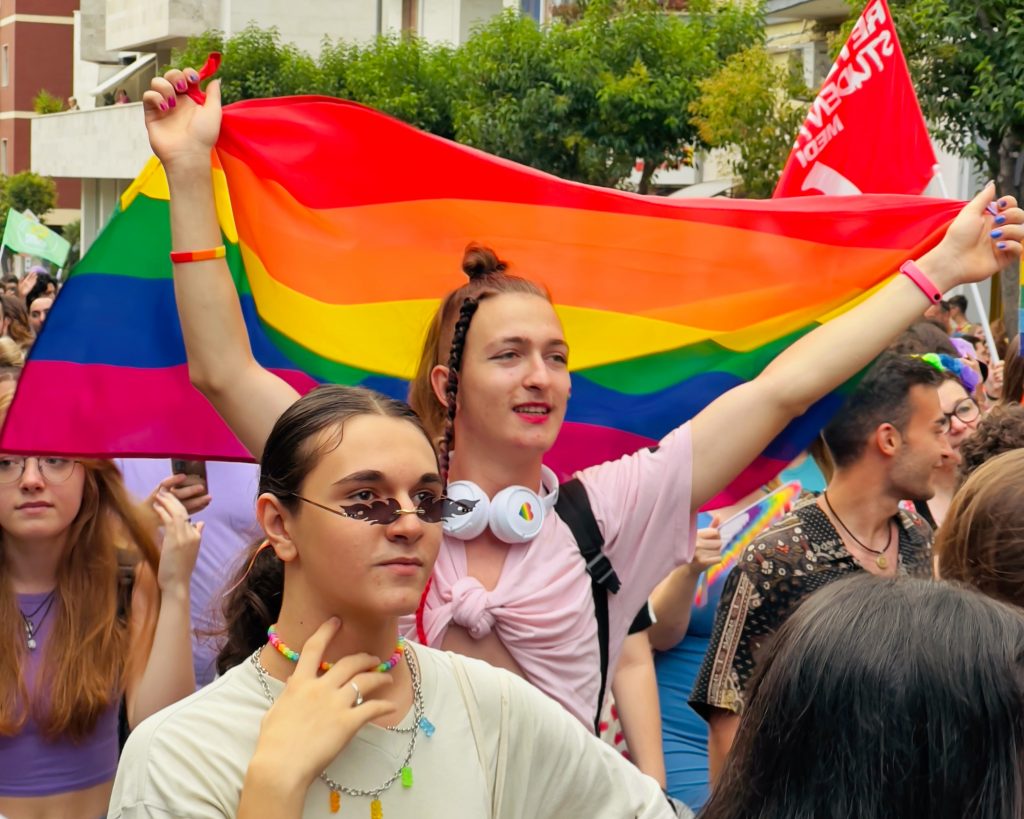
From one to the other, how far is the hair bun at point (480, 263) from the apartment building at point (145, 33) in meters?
29.5

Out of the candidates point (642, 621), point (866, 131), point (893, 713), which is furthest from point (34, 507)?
point (866, 131)

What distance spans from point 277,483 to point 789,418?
1.36 metres

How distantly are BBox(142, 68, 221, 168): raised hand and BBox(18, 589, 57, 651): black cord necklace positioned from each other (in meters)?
1.23

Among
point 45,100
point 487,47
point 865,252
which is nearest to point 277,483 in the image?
point 865,252

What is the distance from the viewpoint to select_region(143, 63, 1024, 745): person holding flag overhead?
3.20 metres

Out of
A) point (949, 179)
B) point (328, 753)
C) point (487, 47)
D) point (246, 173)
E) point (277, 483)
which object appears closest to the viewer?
point (328, 753)

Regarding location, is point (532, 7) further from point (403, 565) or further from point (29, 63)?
point (29, 63)

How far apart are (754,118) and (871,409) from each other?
50.1 feet

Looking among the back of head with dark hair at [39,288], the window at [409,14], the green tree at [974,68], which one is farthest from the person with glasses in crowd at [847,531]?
the window at [409,14]

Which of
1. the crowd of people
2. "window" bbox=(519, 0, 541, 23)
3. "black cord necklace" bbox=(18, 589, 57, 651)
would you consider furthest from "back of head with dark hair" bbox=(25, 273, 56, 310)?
"window" bbox=(519, 0, 541, 23)

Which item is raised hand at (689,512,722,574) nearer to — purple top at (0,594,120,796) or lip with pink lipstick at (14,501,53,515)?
purple top at (0,594,120,796)

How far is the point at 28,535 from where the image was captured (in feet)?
13.6

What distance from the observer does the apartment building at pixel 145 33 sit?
36.3m

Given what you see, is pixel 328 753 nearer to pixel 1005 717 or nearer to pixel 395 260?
pixel 1005 717
